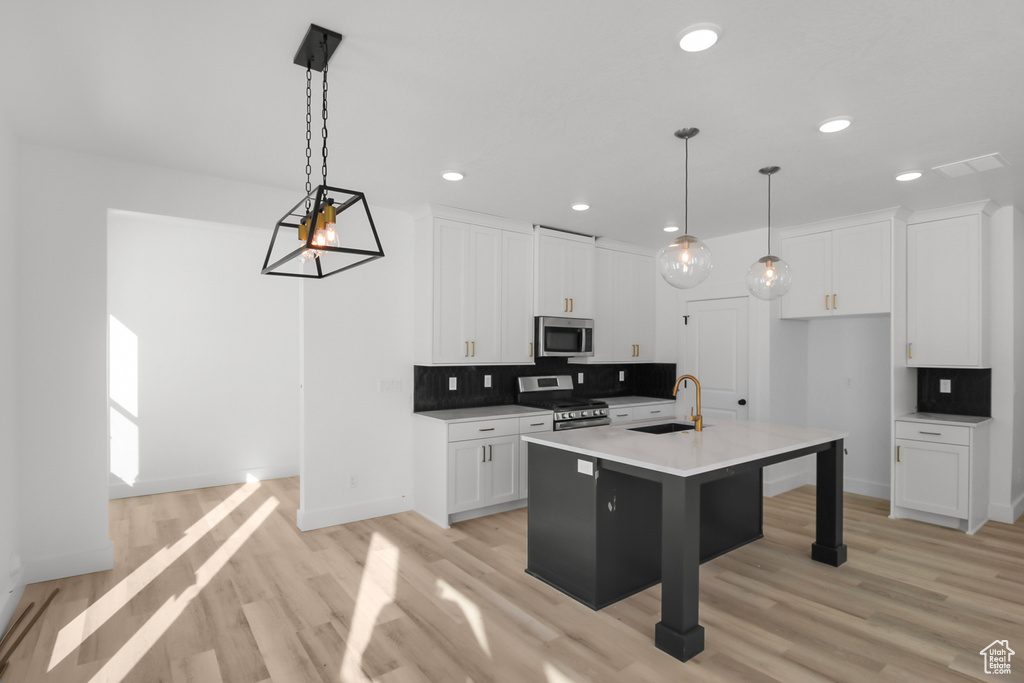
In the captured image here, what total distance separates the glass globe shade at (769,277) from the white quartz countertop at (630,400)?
2296mm

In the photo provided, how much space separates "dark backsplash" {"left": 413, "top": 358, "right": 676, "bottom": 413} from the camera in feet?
16.1

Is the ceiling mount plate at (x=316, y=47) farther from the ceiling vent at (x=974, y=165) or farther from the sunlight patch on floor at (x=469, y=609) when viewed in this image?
the ceiling vent at (x=974, y=165)

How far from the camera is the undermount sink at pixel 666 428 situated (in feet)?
11.8

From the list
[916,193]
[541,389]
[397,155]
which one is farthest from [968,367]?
[397,155]

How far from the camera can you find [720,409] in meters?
5.72

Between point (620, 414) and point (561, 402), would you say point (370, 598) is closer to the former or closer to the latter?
point (561, 402)

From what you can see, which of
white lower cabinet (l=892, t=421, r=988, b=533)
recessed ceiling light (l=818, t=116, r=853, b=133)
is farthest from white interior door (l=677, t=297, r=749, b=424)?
recessed ceiling light (l=818, t=116, r=853, b=133)

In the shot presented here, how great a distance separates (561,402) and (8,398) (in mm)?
4090

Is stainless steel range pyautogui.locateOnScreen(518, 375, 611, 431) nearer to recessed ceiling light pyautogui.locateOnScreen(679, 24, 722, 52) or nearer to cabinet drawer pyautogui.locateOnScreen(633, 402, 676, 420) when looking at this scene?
cabinet drawer pyautogui.locateOnScreen(633, 402, 676, 420)

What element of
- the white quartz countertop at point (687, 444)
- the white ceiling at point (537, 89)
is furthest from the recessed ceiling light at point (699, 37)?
the white quartz countertop at point (687, 444)

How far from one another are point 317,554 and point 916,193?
527cm

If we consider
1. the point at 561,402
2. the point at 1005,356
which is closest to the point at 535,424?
the point at 561,402

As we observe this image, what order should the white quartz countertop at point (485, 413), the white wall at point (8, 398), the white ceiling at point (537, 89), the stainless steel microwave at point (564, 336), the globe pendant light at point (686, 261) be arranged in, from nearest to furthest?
the white ceiling at point (537, 89) → the white wall at point (8, 398) → the globe pendant light at point (686, 261) → the white quartz countertop at point (485, 413) → the stainless steel microwave at point (564, 336)

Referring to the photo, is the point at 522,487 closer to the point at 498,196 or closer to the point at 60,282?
the point at 498,196
